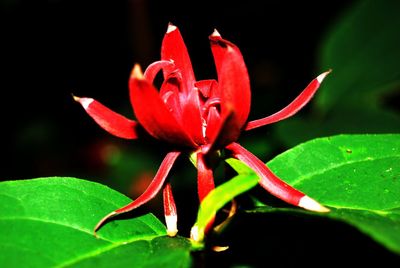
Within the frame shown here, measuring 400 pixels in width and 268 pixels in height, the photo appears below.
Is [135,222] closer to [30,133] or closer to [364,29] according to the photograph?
[364,29]

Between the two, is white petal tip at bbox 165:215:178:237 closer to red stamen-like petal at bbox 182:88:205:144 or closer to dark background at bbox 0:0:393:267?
red stamen-like petal at bbox 182:88:205:144

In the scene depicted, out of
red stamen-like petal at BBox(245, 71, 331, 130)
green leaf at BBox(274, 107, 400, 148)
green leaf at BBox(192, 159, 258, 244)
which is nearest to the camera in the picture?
green leaf at BBox(192, 159, 258, 244)

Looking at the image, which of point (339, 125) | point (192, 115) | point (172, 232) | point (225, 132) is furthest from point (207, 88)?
point (339, 125)

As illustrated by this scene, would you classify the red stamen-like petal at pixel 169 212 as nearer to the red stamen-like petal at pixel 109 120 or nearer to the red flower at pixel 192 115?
the red flower at pixel 192 115

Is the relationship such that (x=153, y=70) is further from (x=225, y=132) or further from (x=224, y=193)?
(x=224, y=193)

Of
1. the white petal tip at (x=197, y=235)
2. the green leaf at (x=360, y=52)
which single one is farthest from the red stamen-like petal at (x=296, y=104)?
the green leaf at (x=360, y=52)

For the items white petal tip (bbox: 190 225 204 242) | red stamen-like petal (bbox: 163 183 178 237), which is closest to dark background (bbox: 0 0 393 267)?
red stamen-like petal (bbox: 163 183 178 237)

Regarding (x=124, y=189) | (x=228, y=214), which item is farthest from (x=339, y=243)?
(x=124, y=189)

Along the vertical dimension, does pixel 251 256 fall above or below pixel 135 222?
below
